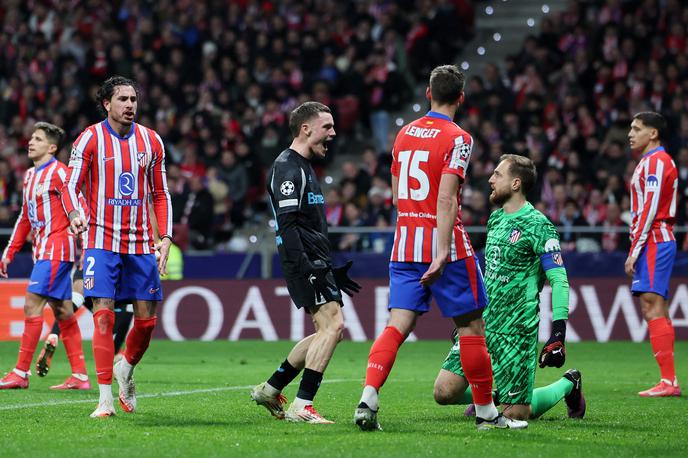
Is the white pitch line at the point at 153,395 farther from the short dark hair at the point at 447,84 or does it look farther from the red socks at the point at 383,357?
the short dark hair at the point at 447,84

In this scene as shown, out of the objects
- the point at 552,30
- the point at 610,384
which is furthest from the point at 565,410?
the point at 552,30

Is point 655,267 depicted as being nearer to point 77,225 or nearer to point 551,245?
point 551,245

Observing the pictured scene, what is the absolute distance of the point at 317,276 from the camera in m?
7.38

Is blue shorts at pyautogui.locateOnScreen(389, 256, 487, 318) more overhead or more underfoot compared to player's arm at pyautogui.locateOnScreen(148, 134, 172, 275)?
more underfoot

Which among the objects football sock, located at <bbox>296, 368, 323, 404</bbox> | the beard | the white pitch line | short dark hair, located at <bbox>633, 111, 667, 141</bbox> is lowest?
the white pitch line

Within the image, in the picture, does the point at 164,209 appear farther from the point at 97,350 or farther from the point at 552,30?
the point at 552,30

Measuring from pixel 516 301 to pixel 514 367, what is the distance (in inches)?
17.1

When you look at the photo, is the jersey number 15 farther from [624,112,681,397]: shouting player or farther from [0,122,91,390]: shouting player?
[0,122,91,390]: shouting player

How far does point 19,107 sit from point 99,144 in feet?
54.1

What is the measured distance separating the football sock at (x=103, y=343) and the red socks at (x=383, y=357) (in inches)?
74.4

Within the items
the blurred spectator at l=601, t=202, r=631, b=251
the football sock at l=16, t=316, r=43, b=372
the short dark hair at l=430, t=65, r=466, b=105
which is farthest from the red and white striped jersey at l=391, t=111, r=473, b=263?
the blurred spectator at l=601, t=202, r=631, b=251

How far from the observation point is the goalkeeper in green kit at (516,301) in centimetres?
771

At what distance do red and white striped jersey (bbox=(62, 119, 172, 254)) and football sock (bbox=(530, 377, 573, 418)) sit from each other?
2789mm

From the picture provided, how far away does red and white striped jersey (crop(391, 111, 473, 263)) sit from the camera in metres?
6.89
